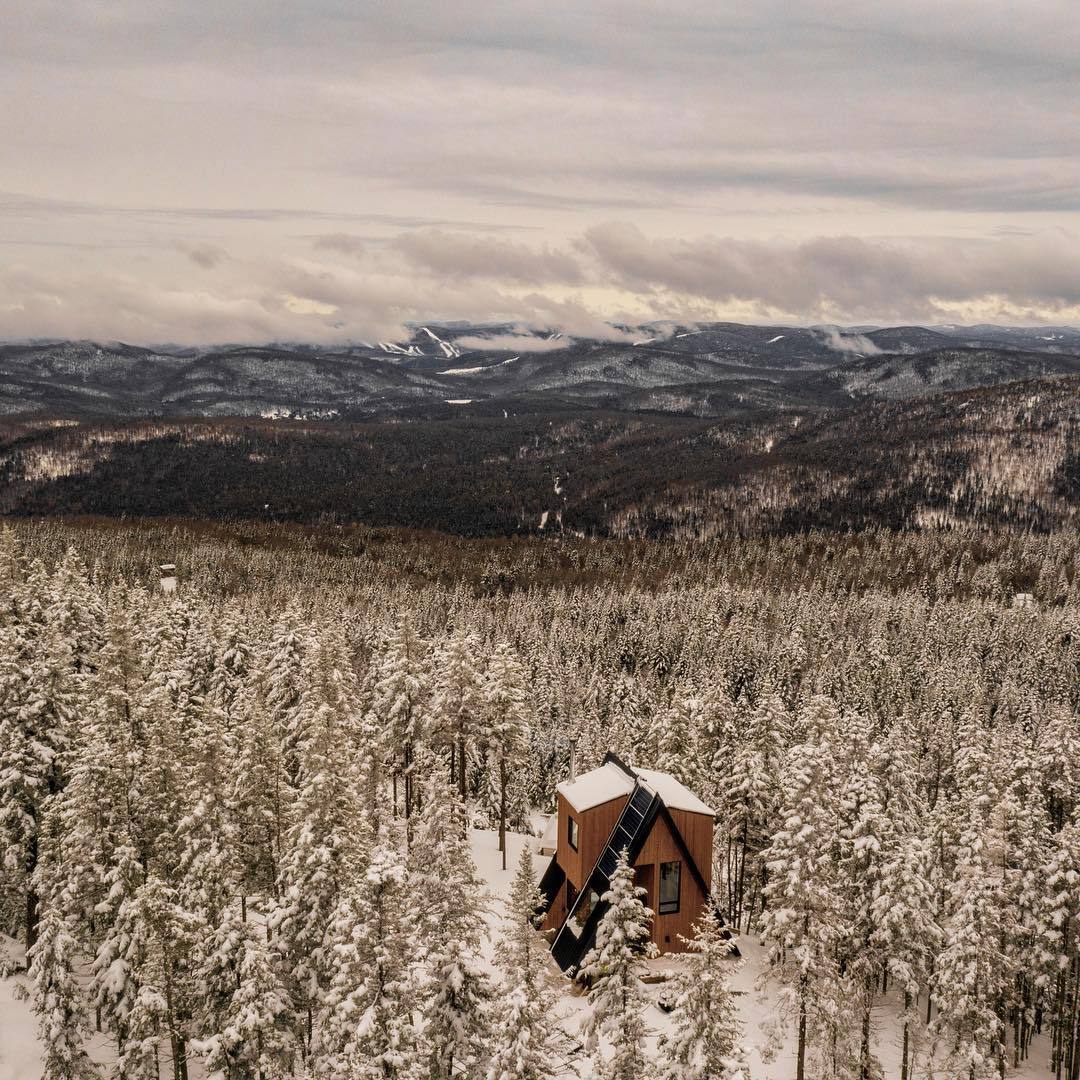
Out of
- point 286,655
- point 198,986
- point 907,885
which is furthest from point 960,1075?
point 286,655

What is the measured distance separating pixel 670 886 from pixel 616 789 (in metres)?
4.85

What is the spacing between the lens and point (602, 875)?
35.9 meters

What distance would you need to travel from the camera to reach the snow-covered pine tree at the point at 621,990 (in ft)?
69.2

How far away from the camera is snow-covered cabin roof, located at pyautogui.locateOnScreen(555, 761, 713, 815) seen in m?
36.0

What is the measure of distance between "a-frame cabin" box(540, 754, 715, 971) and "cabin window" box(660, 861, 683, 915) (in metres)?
0.04

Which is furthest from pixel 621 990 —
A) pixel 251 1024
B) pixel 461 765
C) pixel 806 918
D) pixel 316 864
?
pixel 461 765

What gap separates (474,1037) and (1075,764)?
48499 millimetres

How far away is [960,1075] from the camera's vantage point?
98.6 ft

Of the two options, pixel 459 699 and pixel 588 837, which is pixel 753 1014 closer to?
pixel 588 837

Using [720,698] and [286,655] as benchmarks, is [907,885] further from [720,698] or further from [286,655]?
[286,655]

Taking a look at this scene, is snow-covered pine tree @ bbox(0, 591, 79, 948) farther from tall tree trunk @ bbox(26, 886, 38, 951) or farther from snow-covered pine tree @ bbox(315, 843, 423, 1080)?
snow-covered pine tree @ bbox(315, 843, 423, 1080)

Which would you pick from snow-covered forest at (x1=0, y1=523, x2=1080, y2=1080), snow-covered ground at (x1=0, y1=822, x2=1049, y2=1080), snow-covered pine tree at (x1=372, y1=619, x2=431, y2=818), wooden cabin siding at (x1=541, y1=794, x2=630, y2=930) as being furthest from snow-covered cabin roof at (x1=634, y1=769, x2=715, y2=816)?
snow-covered pine tree at (x1=372, y1=619, x2=431, y2=818)

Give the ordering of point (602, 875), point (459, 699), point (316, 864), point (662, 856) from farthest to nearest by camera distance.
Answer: point (459, 699) < point (602, 875) < point (662, 856) < point (316, 864)

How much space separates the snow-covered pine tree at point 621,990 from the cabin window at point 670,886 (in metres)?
12.8
